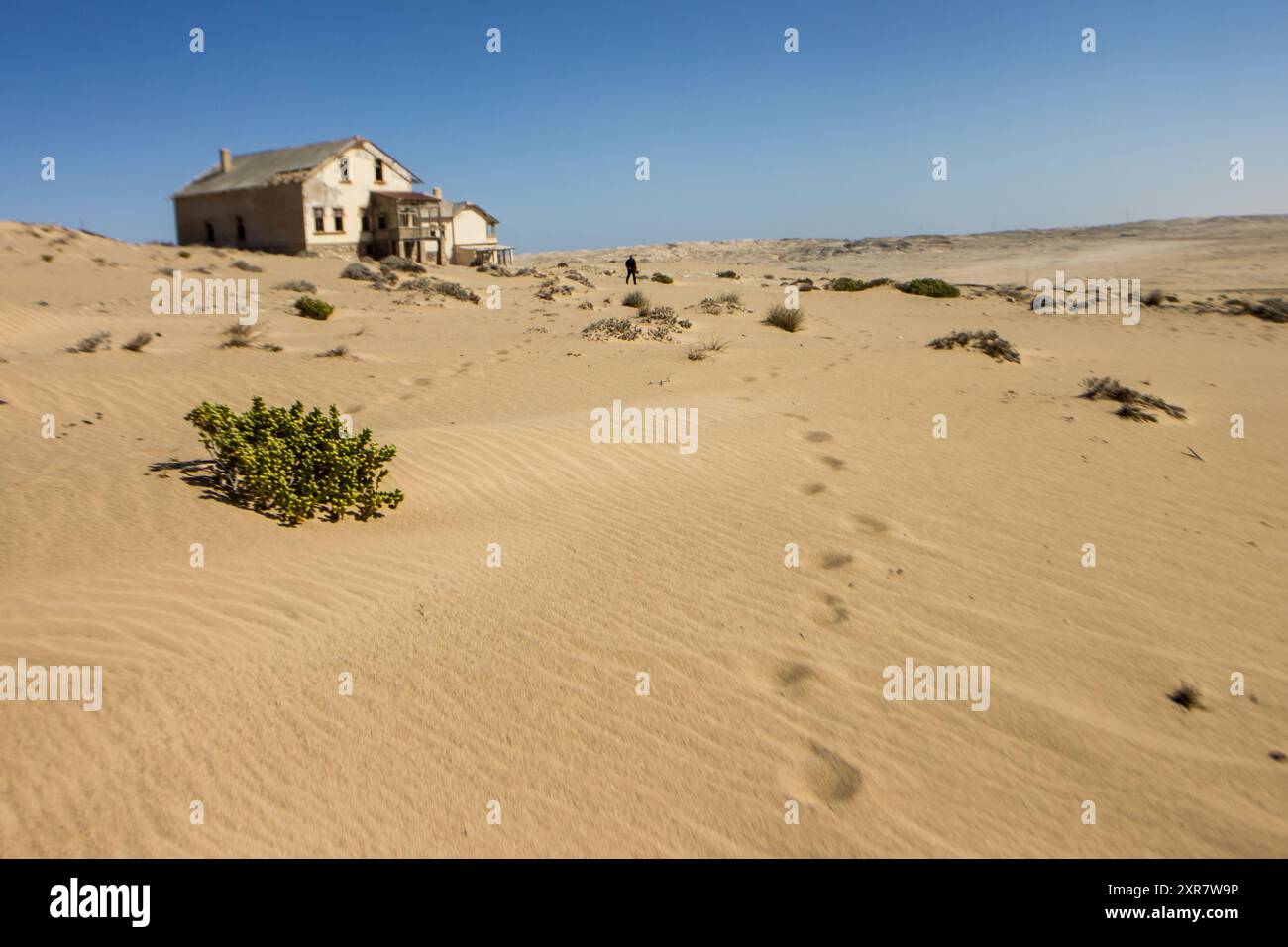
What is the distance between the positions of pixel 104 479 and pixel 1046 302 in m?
20.2

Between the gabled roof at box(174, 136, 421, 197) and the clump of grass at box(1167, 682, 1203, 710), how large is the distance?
35.6m

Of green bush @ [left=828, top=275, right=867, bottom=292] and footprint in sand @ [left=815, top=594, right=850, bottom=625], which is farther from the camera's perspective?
green bush @ [left=828, top=275, right=867, bottom=292]

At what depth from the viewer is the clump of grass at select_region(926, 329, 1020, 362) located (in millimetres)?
11969

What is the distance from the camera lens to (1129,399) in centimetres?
909

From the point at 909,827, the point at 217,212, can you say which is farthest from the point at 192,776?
the point at 217,212

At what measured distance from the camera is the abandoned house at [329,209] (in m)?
33.2

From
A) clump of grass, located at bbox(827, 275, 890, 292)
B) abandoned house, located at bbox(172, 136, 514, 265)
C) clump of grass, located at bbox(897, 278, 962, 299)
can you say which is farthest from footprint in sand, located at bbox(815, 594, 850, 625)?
abandoned house, located at bbox(172, 136, 514, 265)

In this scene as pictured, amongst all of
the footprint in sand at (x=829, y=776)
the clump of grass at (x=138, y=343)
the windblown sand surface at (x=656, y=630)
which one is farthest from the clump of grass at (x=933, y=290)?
the footprint in sand at (x=829, y=776)

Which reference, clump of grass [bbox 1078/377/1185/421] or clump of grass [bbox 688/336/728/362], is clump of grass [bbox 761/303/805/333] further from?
clump of grass [bbox 1078/377/1185/421]

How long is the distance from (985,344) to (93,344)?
42.5 ft

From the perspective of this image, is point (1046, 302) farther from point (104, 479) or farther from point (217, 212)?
point (217, 212)

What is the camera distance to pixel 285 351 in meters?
11.2

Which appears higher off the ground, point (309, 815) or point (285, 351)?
point (285, 351)

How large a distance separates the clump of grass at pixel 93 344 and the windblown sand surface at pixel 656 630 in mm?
1926
